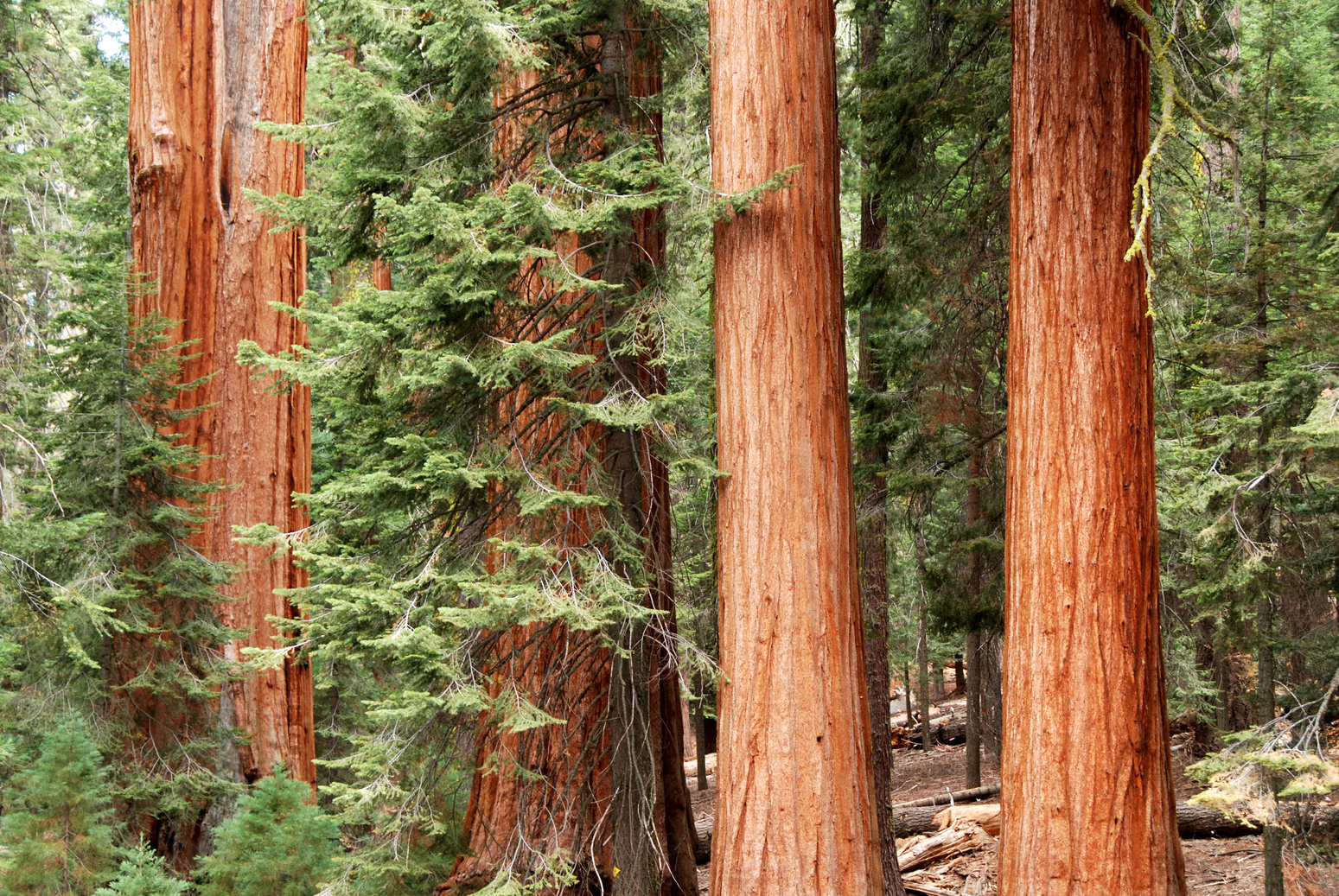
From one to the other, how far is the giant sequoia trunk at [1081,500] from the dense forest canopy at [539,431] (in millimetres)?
112

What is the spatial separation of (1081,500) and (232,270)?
6934mm

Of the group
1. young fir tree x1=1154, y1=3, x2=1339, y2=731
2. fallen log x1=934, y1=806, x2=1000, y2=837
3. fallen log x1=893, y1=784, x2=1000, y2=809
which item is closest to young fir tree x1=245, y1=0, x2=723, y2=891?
young fir tree x1=1154, y1=3, x2=1339, y2=731

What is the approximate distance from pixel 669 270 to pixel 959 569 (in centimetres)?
552

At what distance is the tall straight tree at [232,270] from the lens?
25.2 ft

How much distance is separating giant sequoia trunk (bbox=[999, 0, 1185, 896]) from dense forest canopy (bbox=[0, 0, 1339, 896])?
112 millimetres

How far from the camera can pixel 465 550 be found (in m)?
4.97

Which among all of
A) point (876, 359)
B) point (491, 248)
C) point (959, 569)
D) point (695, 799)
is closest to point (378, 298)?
point (491, 248)

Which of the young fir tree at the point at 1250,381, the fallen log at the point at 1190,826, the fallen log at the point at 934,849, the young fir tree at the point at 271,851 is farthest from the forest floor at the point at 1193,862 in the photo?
the young fir tree at the point at 271,851

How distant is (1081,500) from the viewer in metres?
4.64

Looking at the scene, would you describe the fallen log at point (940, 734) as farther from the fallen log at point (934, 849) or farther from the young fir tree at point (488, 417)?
the young fir tree at point (488, 417)

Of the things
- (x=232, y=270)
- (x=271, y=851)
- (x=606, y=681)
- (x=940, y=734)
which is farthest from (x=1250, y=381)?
(x=940, y=734)

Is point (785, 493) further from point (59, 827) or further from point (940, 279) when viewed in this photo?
point (59, 827)

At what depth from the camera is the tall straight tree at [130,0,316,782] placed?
25.2 ft

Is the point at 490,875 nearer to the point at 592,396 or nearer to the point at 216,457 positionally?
the point at 592,396
